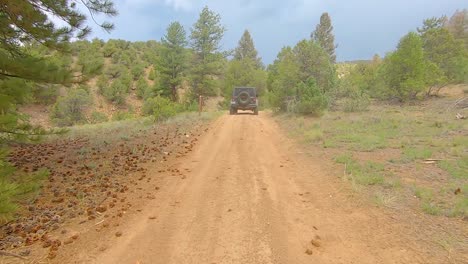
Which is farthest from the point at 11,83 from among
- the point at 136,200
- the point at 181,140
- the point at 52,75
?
the point at 181,140

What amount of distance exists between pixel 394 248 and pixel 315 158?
4992 millimetres

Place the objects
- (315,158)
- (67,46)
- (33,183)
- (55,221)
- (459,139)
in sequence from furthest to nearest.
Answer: (459,139) → (315,158) → (67,46) → (55,221) → (33,183)

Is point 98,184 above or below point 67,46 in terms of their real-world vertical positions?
below

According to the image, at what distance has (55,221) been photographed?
16.2ft

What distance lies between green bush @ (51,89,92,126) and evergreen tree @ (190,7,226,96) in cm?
1215

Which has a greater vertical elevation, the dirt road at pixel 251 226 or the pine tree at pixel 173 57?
the pine tree at pixel 173 57

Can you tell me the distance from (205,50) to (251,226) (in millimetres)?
34944

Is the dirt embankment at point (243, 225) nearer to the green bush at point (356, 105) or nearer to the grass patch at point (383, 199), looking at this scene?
the grass patch at point (383, 199)

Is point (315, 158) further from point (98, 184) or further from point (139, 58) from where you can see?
point (139, 58)

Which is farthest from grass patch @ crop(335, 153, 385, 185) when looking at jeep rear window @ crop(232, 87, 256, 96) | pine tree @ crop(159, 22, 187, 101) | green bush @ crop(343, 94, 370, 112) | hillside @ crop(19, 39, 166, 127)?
pine tree @ crop(159, 22, 187, 101)

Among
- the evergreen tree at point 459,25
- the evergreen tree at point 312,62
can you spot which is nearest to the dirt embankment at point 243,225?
the evergreen tree at point 312,62

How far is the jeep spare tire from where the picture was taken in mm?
25406

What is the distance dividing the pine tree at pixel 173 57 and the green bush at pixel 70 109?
9655 mm

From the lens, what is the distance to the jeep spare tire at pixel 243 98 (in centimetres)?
2541
